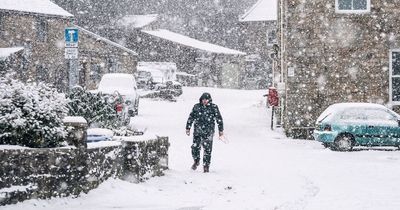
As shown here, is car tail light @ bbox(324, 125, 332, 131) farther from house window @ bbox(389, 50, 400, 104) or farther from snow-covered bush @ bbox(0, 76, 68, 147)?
snow-covered bush @ bbox(0, 76, 68, 147)

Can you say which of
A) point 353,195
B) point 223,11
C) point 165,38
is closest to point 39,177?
point 353,195

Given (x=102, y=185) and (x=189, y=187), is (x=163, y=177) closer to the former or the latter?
(x=189, y=187)

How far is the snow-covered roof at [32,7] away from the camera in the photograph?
41.5m

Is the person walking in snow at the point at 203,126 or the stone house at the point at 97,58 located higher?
the stone house at the point at 97,58

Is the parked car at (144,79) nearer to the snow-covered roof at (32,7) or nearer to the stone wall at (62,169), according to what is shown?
the snow-covered roof at (32,7)

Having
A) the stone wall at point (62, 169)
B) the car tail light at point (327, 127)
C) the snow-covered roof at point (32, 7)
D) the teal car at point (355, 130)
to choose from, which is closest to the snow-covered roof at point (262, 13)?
the snow-covered roof at point (32, 7)

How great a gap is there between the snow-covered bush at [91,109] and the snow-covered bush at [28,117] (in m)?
2.53

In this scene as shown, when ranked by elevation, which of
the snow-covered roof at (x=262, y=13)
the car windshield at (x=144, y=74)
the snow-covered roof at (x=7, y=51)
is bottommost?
the car windshield at (x=144, y=74)

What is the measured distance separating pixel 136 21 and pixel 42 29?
17107 mm

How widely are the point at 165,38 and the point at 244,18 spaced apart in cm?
999

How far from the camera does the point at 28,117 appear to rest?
905 cm

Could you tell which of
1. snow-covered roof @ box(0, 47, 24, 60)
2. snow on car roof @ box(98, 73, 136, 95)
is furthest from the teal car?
snow-covered roof @ box(0, 47, 24, 60)

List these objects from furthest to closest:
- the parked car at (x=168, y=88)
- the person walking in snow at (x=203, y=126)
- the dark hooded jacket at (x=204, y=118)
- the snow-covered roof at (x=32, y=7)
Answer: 1. the parked car at (x=168, y=88)
2. the snow-covered roof at (x=32, y=7)
3. the dark hooded jacket at (x=204, y=118)
4. the person walking in snow at (x=203, y=126)

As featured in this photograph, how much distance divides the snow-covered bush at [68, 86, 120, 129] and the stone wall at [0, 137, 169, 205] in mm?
1706
